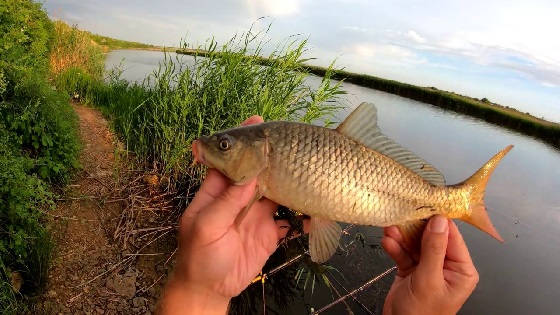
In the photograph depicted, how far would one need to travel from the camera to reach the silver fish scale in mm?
1788

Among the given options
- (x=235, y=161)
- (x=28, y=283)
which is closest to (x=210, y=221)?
(x=235, y=161)

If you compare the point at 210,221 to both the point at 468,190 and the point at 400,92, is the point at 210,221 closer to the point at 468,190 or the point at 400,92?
the point at 468,190

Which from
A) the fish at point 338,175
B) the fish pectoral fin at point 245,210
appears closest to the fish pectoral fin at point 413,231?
the fish at point 338,175

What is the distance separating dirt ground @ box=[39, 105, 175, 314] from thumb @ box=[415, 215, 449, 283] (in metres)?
3.45

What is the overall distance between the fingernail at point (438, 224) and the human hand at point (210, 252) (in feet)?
2.85

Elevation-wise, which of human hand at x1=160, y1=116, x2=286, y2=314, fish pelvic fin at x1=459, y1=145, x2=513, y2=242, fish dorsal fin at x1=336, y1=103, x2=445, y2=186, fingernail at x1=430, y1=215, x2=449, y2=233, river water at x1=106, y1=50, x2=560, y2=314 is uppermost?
fish dorsal fin at x1=336, y1=103, x2=445, y2=186

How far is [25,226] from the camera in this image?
417 cm

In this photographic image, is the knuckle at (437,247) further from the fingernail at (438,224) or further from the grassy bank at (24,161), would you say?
the grassy bank at (24,161)

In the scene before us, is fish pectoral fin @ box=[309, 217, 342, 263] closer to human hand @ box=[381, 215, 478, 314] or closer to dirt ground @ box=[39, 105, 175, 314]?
human hand @ box=[381, 215, 478, 314]

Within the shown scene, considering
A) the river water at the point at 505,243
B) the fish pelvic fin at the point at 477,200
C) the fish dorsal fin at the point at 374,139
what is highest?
the fish dorsal fin at the point at 374,139

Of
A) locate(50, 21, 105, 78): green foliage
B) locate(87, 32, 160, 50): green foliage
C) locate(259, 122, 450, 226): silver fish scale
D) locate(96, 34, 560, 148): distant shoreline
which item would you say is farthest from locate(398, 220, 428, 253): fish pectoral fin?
locate(87, 32, 160, 50): green foliage

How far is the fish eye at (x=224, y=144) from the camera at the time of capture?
5.73ft

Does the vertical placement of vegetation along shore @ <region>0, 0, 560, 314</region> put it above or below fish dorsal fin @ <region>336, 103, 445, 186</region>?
below

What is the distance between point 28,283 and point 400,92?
166 feet
